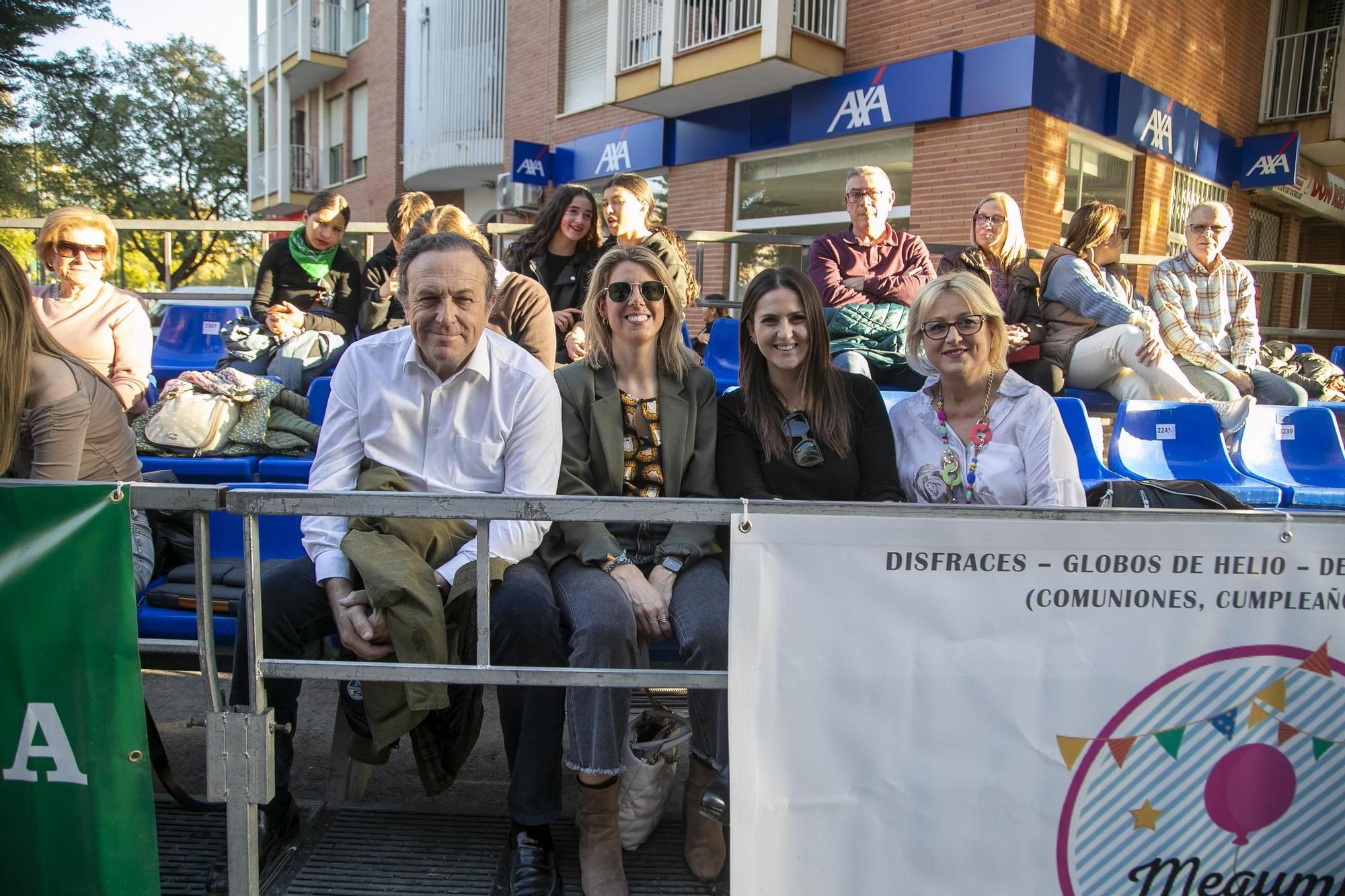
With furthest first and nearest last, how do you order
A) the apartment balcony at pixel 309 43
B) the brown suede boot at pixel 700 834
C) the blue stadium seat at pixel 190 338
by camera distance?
the apartment balcony at pixel 309 43 → the blue stadium seat at pixel 190 338 → the brown suede boot at pixel 700 834

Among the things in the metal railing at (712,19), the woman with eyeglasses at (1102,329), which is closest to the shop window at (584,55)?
the metal railing at (712,19)

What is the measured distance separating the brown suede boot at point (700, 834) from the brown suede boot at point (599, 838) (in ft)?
0.76

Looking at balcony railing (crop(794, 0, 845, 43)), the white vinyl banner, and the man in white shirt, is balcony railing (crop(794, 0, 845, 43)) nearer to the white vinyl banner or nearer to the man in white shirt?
the man in white shirt

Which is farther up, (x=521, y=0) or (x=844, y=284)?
(x=521, y=0)

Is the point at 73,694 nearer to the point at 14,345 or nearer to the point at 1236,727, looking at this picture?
the point at 14,345

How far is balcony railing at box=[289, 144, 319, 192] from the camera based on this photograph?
2562cm

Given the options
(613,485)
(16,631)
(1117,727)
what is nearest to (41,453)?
(16,631)

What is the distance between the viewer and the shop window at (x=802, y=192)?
1116 cm

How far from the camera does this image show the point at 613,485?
2.95 metres

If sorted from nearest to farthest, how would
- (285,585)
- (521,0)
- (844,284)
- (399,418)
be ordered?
(285,585)
(399,418)
(844,284)
(521,0)

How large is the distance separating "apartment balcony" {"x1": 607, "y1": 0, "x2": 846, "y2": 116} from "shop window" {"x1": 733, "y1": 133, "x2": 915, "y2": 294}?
1.01m

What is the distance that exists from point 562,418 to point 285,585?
1.03m

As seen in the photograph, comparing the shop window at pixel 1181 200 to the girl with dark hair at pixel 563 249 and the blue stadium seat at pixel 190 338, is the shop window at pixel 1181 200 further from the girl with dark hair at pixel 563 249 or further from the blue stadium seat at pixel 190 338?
the blue stadium seat at pixel 190 338

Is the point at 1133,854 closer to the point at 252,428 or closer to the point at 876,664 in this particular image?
the point at 876,664
